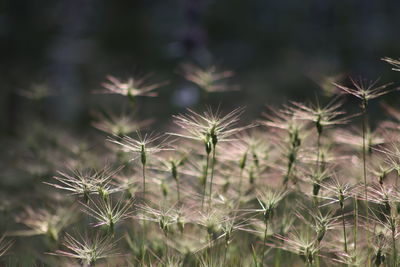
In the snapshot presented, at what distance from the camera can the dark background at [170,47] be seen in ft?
28.5

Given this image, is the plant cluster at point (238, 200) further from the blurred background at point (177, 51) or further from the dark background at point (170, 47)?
the dark background at point (170, 47)

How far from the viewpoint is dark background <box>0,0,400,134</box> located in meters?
8.69

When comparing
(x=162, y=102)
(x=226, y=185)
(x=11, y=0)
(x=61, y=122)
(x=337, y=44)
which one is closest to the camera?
(x=226, y=185)

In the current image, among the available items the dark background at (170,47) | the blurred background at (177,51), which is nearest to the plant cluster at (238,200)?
the blurred background at (177,51)

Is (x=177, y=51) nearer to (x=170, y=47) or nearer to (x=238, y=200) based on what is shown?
(x=170, y=47)

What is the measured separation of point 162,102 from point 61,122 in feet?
6.38

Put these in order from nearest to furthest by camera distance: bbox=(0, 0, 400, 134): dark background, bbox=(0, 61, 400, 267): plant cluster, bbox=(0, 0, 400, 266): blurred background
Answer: bbox=(0, 61, 400, 267): plant cluster → bbox=(0, 0, 400, 266): blurred background → bbox=(0, 0, 400, 134): dark background

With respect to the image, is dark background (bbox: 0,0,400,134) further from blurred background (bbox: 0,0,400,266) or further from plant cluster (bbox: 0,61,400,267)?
plant cluster (bbox: 0,61,400,267)

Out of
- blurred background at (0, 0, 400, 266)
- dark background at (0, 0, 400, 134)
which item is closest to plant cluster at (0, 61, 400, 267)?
blurred background at (0, 0, 400, 266)

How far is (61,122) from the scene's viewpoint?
8.41 m

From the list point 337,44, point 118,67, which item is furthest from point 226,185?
point 118,67

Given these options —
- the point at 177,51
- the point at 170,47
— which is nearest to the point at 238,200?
the point at 177,51

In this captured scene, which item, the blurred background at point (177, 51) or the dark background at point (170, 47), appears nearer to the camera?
the blurred background at point (177, 51)

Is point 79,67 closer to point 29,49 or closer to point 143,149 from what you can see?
point 29,49
